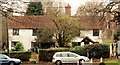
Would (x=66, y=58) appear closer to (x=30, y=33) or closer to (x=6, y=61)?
(x=6, y=61)

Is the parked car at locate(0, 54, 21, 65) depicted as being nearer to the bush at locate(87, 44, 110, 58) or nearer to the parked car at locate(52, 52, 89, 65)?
the parked car at locate(52, 52, 89, 65)

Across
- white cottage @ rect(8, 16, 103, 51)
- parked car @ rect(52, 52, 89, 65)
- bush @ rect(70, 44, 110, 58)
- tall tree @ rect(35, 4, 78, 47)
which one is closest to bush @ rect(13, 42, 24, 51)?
white cottage @ rect(8, 16, 103, 51)

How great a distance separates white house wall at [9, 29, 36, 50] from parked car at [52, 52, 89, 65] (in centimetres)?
961

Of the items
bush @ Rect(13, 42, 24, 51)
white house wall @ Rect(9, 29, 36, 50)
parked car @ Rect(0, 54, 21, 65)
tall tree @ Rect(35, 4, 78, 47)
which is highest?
tall tree @ Rect(35, 4, 78, 47)

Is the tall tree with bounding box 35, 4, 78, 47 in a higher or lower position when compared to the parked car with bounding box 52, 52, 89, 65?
higher

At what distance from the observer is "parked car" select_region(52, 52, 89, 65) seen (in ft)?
74.8

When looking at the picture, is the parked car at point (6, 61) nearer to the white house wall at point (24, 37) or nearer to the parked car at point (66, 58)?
the parked car at point (66, 58)

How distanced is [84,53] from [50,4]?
474cm

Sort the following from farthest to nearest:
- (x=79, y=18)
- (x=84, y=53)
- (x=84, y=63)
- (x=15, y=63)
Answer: (x=79, y=18), (x=84, y=53), (x=15, y=63), (x=84, y=63)

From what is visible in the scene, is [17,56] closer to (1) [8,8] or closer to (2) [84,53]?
(2) [84,53]

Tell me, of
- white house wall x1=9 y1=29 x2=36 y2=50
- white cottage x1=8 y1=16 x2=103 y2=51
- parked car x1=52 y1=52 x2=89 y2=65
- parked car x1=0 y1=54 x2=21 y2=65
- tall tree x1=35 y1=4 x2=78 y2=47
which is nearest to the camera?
parked car x1=0 y1=54 x2=21 y2=65

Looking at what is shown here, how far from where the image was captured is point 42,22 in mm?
29938

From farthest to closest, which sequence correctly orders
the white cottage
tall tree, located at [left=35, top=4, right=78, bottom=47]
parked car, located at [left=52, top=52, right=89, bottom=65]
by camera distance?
the white cottage → tall tree, located at [left=35, top=4, right=78, bottom=47] → parked car, located at [left=52, top=52, right=89, bottom=65]

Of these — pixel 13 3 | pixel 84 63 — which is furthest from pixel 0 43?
pixel 13 3
